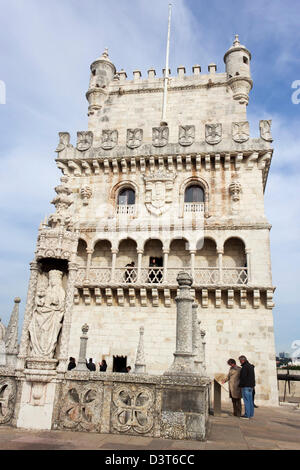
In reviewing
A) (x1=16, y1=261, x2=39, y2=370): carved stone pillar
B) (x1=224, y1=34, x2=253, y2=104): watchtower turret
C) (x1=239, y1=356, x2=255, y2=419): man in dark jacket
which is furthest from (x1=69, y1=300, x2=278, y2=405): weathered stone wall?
(x1=224, y1=34, x2=253, y2=104): watchtower turret

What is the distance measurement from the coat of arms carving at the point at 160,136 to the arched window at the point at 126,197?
10.1ft

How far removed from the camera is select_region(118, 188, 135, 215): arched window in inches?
817

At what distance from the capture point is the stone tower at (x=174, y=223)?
1780 centimetres

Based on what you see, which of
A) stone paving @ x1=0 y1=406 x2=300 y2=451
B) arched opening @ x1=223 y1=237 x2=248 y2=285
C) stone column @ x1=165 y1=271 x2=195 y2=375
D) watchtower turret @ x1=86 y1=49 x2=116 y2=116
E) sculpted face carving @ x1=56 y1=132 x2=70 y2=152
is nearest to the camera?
stone paving @ x1=0 y1=406 x2=300 y2=451

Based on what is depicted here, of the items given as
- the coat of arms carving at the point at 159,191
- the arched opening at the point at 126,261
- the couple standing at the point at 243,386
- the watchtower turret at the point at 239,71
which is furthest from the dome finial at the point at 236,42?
the couple standing at the point at 243,386

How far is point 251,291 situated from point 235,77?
13655mm

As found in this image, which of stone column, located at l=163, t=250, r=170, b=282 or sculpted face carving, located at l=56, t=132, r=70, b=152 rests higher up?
sculpted face carving, located at l=56, t=132, r=70, b=152

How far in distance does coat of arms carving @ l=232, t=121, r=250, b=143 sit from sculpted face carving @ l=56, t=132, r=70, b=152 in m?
9.99

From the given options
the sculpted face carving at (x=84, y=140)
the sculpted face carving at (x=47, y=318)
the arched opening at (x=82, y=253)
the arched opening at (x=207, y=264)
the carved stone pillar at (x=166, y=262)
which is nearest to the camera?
the sculpted face carving at (x=47, y=318)

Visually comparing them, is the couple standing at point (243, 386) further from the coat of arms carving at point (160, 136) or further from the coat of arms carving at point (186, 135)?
the coat of arms carving at point (160, 136)

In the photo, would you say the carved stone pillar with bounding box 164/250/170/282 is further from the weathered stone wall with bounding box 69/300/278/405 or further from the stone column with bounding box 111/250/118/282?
the stone column with bounding box 111/250/118/282

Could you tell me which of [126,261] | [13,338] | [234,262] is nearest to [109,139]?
[126,261]

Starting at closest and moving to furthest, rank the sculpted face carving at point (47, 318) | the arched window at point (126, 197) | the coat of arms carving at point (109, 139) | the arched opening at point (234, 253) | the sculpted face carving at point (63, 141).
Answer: the sculpted face carving at point (47, 318)
the arched opening at point (234, 253)
the arched window at point (126, 197)
the coat of arms carving at point (109, 139)
the sculpted face carving at point (63, 141)
